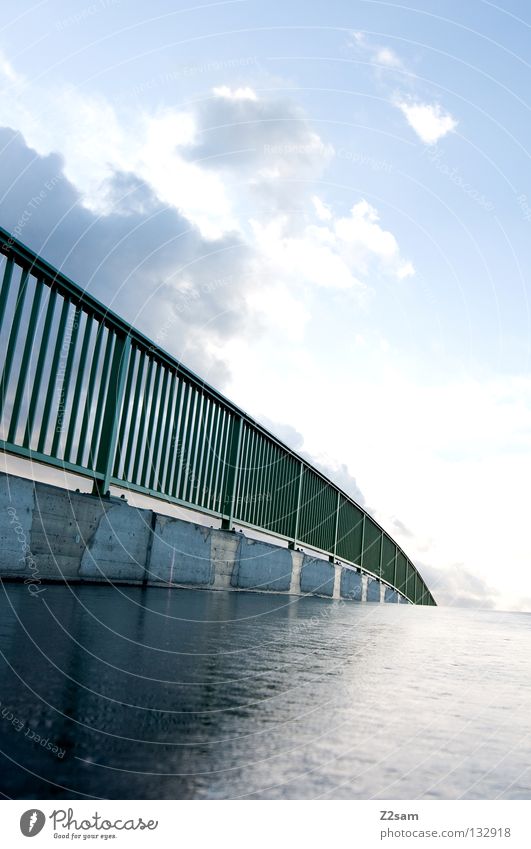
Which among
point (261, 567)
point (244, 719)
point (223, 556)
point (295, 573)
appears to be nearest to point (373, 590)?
point (295, 573)

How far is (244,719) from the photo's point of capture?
1330 millimetres

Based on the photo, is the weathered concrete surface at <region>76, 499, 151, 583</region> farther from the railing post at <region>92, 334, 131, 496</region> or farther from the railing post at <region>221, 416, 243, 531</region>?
the railing post at <region>221, 416, 243, 531</region>

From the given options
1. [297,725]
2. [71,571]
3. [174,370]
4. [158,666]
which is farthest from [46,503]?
[297,725]

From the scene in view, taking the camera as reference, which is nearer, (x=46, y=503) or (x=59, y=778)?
(x=59, y=778)

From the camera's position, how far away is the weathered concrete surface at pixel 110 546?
214 inches

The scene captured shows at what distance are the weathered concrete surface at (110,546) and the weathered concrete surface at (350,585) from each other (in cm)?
680

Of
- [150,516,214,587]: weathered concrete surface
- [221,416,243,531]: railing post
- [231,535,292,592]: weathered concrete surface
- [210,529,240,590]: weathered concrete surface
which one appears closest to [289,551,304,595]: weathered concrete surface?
[231,535,292,592]: weathered concrete surface

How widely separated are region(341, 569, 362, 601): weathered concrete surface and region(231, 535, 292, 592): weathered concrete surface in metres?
5.23

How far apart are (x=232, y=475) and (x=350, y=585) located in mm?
9015

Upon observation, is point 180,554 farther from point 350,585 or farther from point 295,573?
point 350,585
